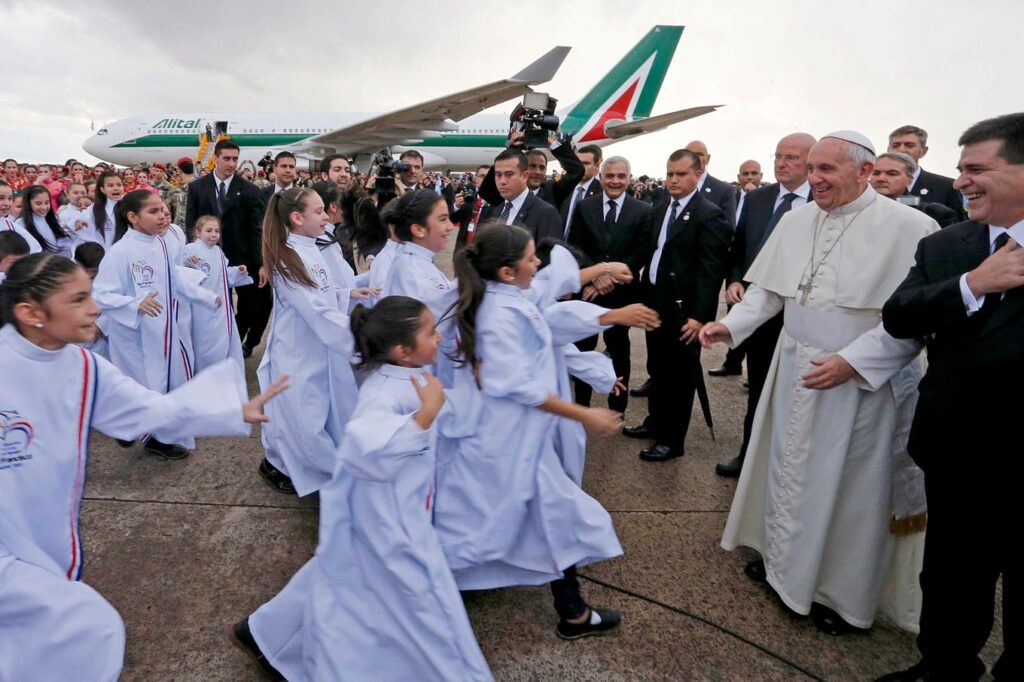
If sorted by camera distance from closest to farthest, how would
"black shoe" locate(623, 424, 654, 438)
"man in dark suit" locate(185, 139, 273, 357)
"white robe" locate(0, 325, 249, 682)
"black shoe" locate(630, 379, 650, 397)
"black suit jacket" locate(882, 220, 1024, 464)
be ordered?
"white robe" locate(0, 325, 249, 682), "black suit jacket" locate(882, 220, 1024, 464), "black shoe" locate(623, 424, 654, 438), "black shoe" locate(630, 379, 650, 397), "man in dark suit" locate(185, 139, 273, 357)

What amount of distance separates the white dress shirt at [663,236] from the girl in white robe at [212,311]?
10.4 feet

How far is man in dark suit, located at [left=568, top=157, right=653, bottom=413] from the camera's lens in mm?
4844

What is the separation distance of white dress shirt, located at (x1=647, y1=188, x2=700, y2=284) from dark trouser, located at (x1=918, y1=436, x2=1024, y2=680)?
8.53 feet

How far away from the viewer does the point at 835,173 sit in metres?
2.59

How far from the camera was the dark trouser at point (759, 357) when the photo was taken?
4.11 metres

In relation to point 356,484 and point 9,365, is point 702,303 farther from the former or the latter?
point 9,365

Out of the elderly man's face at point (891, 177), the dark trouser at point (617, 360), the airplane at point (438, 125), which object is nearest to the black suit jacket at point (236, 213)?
the dark trouser at point (617, 360)

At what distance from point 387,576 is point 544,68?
22.3 meters

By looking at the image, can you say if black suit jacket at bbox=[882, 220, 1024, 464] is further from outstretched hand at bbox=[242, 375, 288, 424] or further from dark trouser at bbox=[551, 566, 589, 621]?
outstretched hand at bbox=[242, 375, 288, 424]

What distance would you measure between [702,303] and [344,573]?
302 centimetres

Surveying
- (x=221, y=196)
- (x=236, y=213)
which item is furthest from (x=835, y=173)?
(x=221, y=196)

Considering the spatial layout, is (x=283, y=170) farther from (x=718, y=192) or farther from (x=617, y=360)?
(x=718, y=192)

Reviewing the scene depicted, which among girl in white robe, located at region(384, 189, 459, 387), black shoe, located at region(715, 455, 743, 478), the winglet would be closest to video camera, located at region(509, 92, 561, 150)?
girl in white robe, located at region(384, 189, 459, 387)

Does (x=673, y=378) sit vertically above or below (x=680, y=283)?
below
